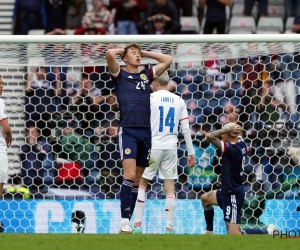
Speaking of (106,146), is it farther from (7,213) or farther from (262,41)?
(262,41)

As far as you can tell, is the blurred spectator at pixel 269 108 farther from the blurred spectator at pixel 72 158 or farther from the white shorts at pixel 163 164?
the blurred spectator at pixel 72 158

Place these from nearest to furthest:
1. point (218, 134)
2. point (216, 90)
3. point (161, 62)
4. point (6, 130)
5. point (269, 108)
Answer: point (161, 62)
point (218, 134)
point (6, 130)
point (269, 108)
point (216, 90)

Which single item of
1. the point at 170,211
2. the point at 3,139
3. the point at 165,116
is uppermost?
the point at 165,116

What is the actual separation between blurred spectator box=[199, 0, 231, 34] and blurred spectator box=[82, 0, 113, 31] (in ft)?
5.88

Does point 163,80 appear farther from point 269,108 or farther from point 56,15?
point 56,15

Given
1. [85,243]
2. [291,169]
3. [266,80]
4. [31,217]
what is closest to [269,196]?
[291,169]

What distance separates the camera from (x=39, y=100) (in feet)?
44.2

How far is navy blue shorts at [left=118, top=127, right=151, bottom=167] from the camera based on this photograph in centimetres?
991

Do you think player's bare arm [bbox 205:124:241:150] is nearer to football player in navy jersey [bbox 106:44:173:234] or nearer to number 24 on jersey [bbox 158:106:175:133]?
number 24 on jersey [bbox 158:106:175:133]

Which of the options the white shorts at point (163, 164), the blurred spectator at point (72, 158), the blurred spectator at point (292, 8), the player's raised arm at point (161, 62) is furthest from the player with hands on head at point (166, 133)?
the blurred spectator at point (292, 8)

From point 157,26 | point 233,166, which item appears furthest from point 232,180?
point 157,26

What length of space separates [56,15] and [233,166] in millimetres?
7383

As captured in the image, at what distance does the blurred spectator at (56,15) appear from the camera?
57.6 feet

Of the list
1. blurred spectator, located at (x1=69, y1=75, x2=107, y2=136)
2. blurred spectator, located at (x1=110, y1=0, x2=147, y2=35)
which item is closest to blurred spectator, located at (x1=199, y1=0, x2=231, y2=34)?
blurred spectator, located at (x1=110, y1=0, x2=147, y2=35)
